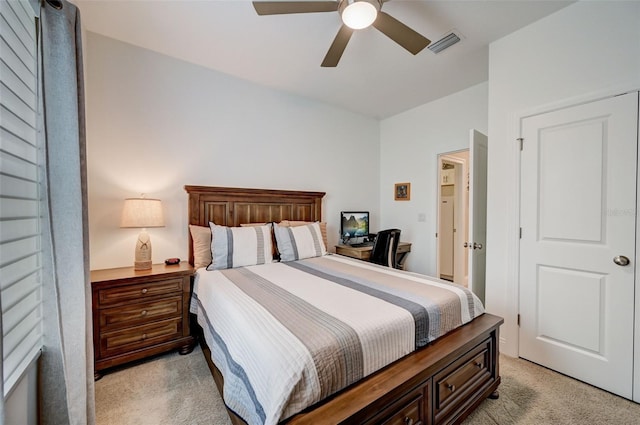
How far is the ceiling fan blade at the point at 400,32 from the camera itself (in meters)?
1.72

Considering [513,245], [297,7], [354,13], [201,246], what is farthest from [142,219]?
[513,245]

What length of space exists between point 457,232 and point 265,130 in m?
3.67

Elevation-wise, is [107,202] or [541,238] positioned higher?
[107,202]

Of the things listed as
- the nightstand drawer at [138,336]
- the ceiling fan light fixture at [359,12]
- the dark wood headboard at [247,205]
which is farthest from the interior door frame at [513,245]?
the nightstand drawer at [138,336]

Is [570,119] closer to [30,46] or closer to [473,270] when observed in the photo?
[473,270]

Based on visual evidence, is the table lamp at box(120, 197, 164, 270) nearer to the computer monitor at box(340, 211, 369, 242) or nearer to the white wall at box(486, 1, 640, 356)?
the computer monitor at box(340, 211, 369, 242)

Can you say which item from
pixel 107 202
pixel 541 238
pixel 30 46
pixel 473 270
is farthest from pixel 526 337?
pixel 107 202

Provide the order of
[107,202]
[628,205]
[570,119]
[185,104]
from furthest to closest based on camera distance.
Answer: [185,104], [107,202], [570,119], [628,205]

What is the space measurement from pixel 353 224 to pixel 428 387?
2712 mm

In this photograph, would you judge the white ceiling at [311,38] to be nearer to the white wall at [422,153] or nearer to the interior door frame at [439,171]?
the white wall at [422,153]

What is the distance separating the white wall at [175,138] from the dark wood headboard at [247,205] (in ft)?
0.46

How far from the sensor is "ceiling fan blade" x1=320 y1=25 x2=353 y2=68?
1825mm

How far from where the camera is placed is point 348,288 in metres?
1.80

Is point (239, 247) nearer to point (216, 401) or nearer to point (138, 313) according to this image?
point (138, 313)
